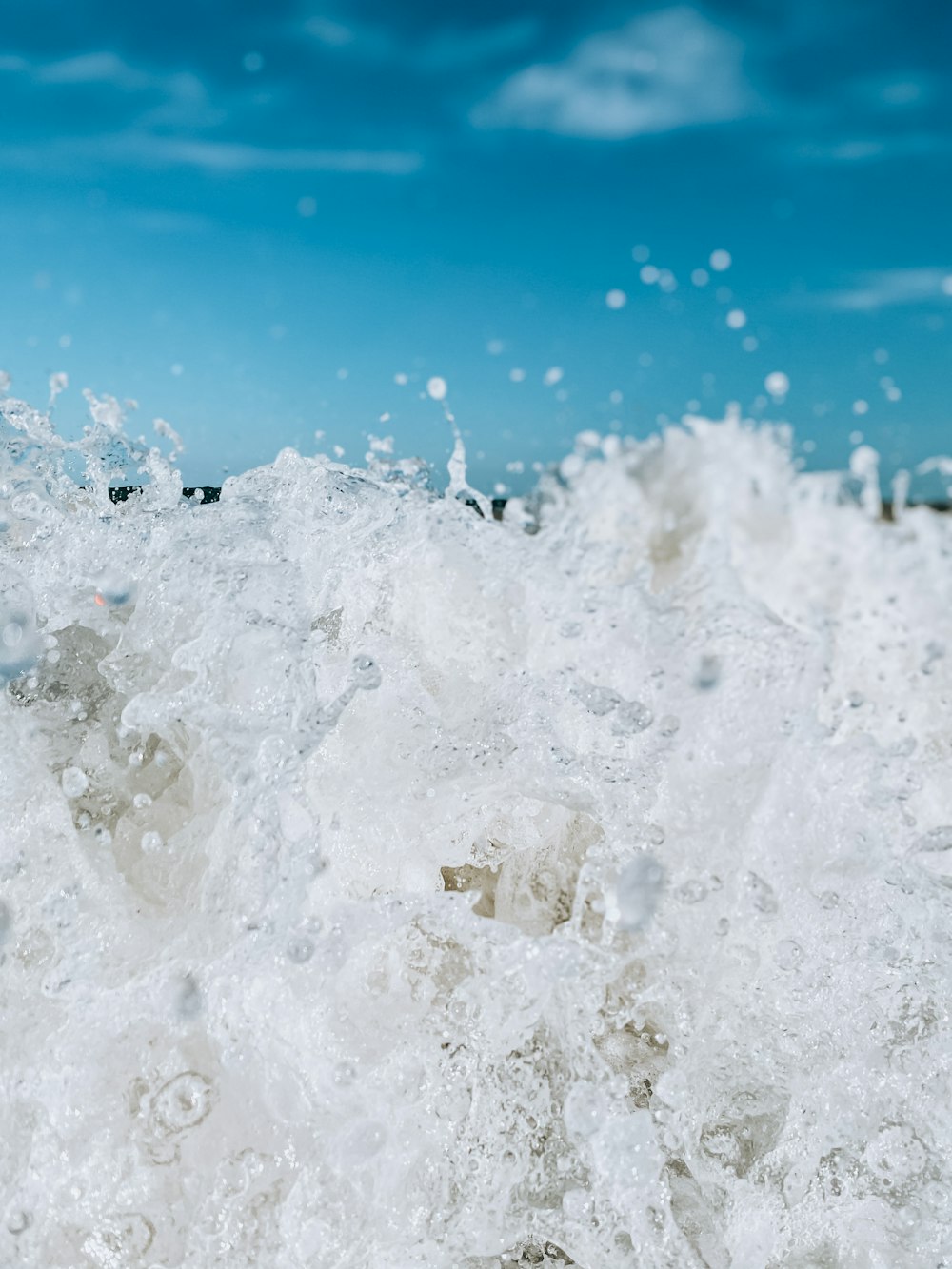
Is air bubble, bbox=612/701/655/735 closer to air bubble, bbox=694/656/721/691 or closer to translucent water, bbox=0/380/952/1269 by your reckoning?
translucent water, bbox=0/380/952/1269

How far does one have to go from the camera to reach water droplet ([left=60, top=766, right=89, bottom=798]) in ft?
7.38

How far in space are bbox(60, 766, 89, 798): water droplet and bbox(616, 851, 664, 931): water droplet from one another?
1.14 metres

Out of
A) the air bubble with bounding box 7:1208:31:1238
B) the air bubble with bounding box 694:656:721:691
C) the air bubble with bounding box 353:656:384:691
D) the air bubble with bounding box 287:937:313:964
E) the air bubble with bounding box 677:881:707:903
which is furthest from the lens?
the air bubble with bounding box 353:656:384:691

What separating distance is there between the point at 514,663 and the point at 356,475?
89cm

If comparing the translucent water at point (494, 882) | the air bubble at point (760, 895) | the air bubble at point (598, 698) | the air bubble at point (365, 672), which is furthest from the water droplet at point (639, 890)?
the air bubble at point (365, 672)

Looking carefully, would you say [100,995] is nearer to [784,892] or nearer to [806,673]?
[784,892]

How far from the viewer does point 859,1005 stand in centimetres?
195

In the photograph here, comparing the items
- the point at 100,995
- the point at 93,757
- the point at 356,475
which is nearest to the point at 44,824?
the point at 93,757

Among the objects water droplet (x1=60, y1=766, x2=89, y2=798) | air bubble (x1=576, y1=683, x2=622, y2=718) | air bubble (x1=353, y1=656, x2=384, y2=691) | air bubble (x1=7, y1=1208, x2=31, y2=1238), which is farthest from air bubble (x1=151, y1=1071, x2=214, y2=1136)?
air bubble (x1=576, y1=683, x2=622, y2=718)

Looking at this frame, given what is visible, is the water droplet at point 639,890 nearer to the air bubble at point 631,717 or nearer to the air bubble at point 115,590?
the air bubble at point 631,717

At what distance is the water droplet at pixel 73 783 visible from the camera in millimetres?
2250

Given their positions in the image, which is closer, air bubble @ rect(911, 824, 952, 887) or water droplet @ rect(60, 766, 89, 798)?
air bubble @ rect(911, 824, 952, 887)

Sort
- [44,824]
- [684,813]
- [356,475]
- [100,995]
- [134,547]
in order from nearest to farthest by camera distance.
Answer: [100,995] < [684,813] < [44,824] < [134,547] < [356,475]

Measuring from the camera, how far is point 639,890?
1.95 m
